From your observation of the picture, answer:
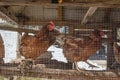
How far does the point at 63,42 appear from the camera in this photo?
9.13 ft

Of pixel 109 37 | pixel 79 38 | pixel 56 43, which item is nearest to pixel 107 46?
pixel 109 37

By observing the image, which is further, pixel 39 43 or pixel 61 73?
pixel 39 43

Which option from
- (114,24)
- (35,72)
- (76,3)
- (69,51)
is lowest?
(35,72)

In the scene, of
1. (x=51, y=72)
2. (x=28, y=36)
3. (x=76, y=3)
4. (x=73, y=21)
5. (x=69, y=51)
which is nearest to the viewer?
(x=76, y=3)

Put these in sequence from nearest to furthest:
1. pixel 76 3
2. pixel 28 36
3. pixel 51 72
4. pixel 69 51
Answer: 1. pixel 76 3
2. pixel 51 72
3. pixel 69 51
4. pixel 28 36

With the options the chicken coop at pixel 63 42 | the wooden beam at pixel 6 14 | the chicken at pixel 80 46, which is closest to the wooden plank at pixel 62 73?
the chicken coop at pixel 63 42

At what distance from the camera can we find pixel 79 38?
2.80 metres

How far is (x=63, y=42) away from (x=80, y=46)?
188 millimetres

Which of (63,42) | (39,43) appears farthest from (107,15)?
(39,43)

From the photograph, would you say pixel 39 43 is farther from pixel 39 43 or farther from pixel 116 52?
pixel 116 52

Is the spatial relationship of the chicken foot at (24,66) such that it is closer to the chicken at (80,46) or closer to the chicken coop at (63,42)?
the chicken coop at (63,42)

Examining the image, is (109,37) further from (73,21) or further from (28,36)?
(28,36)

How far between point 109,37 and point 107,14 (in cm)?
31

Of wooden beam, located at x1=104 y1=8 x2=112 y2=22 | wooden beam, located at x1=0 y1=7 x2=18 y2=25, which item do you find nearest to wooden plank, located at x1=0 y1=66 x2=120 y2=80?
wooden beam, located at x1=0 y1=7 x2=18 y2=25
